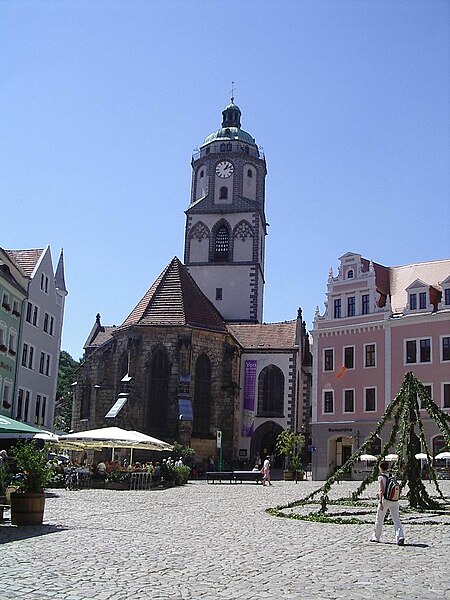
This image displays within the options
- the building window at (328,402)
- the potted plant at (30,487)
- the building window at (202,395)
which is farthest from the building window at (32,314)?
the potted plant at (30,487)

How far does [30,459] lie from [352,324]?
33.0 meters

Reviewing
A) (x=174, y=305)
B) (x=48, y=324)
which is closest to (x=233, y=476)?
(x=48, y=324)

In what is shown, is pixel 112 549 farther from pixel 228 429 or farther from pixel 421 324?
pixel 228 429

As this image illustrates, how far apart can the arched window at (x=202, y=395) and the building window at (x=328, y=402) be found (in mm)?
8611

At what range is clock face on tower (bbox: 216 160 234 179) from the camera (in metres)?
69.7

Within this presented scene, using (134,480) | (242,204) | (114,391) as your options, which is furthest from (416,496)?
(242,204)

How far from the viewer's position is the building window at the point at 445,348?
42.3 metres

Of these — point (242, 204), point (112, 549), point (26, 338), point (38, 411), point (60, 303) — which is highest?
point (242, 204)

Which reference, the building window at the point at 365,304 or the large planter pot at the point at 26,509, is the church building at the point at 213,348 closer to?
the building window at the point at 365,304

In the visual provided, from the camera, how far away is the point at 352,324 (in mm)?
46469

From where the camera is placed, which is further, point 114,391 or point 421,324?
point 114,391

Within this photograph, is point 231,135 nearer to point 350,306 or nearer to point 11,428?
point 350,306

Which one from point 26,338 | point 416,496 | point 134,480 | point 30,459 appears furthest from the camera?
point 26,338

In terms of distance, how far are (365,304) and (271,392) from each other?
14.1m
